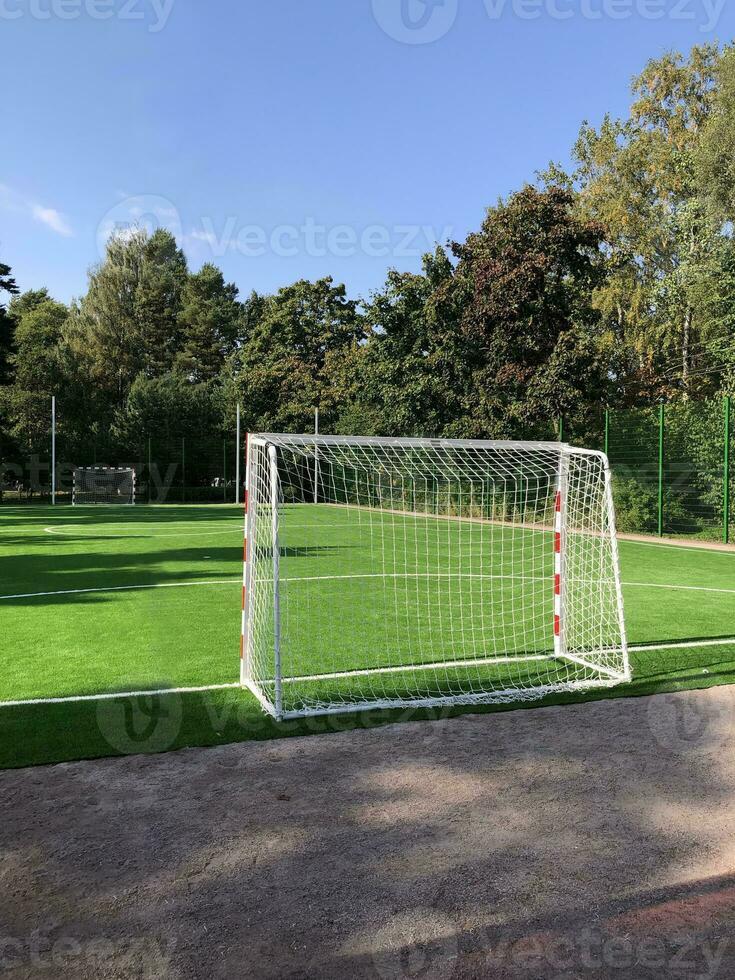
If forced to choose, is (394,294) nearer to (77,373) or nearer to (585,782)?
(77,373)

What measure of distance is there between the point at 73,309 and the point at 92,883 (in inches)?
1763

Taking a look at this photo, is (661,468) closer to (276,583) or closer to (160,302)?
(276,583)

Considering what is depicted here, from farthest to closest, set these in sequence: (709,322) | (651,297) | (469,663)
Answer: (651,297) < (709,322) < (469,663)

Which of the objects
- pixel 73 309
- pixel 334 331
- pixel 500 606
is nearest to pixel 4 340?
pixel 73 309

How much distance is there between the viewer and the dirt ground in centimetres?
227

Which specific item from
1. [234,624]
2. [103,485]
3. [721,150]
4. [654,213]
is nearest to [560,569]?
[234,624]

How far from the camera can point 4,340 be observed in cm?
3022

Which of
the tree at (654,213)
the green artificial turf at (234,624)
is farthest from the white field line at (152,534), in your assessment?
the tree at (654,213)

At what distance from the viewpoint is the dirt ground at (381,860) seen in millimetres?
2271

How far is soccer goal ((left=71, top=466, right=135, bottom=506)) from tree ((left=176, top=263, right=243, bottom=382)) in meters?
15.5

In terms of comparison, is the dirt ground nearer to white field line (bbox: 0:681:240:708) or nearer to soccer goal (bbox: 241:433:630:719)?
soccer goal (bbox: 241:433:630:719)

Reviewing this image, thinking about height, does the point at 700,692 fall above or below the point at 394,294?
below
